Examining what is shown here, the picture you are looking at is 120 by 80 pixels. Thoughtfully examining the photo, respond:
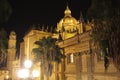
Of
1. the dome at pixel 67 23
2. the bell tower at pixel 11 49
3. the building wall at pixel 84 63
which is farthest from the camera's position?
the bell tower at pixel 11 49

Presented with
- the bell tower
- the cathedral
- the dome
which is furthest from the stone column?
the bell tower

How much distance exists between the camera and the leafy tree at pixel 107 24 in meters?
16.5

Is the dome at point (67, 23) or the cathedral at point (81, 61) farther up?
the dome at point (67, 23)

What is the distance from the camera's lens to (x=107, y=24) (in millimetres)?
17078

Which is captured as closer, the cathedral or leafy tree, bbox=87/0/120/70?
leafy tree, bbox=87/0/120/70

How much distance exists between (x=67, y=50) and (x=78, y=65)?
4.36 meters

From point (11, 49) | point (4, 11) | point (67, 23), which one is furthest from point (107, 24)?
point (11, 49)

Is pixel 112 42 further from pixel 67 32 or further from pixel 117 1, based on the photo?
pixel 67 32

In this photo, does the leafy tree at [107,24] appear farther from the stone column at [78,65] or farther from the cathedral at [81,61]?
the stone column at [78,65]

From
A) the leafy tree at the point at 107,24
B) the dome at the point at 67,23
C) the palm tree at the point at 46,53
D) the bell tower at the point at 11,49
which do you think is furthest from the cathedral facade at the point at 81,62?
the bell tower at the point at 11,49

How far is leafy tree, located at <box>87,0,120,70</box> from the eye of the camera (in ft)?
54.1

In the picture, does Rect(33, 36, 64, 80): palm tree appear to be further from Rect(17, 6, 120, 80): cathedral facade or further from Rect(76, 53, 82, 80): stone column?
Rect(76, 53, 82, 80): stone column

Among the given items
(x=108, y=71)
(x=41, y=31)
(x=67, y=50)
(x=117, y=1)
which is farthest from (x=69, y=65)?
(x=117, y=1)

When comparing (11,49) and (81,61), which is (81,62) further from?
(11,49)
